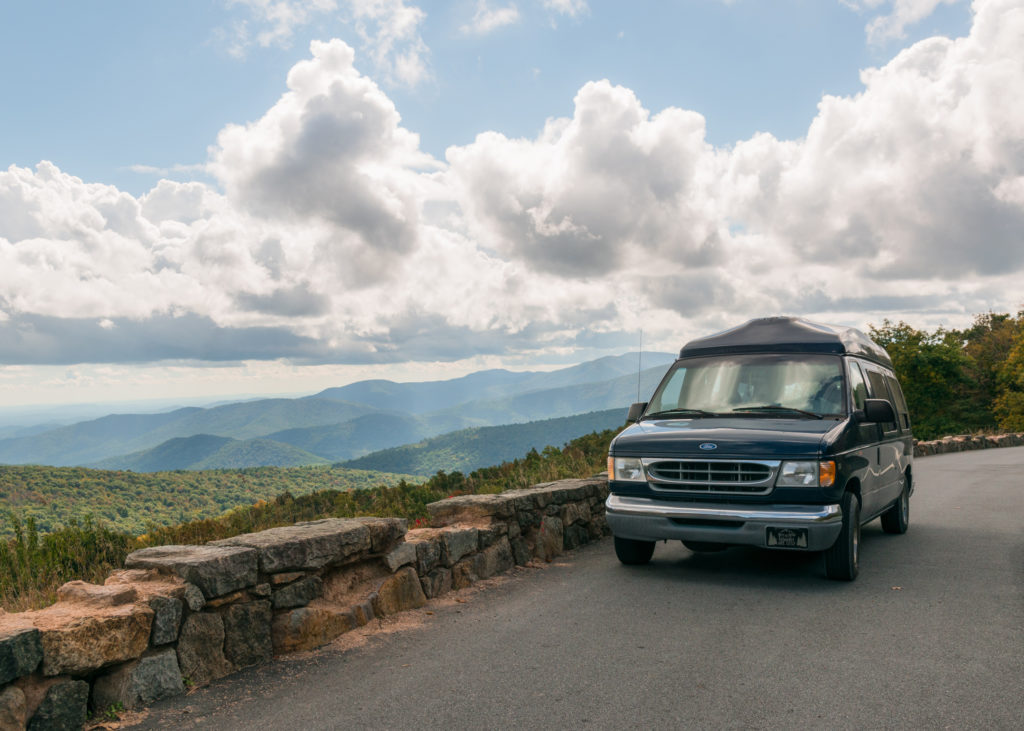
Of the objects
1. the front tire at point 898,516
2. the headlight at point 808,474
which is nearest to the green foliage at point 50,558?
the headlight at point 808,474

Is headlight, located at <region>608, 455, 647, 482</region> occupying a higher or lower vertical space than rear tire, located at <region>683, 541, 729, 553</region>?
higher

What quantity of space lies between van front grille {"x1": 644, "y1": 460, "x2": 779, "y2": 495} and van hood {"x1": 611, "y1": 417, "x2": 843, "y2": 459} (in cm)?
9

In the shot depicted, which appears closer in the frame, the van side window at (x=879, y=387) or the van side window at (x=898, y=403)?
the van side window at (x=879, y=387)

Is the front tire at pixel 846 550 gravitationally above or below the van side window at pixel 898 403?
below

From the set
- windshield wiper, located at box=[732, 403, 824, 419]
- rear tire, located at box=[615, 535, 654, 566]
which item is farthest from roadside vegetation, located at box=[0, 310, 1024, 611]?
windshield wiper, located at box=[732, 403, 824, 419]

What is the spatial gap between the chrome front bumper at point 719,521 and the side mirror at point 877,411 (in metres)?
1.25

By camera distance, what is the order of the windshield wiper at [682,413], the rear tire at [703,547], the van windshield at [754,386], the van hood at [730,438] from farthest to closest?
the rear tire at [703,547]
the windshield wiper at [682,413]
the van windshield at [754,386]
the van hood at [730,438]

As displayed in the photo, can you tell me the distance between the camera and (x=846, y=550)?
22.2 feet

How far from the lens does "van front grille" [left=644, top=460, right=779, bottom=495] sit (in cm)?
656

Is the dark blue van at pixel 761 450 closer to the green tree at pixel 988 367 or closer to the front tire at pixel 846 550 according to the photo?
the front tire at pixel 846 550

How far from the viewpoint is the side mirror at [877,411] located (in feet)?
23.9

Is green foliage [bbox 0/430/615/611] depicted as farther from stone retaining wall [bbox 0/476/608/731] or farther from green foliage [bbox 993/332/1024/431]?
green foliage [bbox 993/332/1024/431]

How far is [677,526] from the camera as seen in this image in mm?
6832

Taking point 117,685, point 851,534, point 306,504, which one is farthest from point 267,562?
point 306,504
